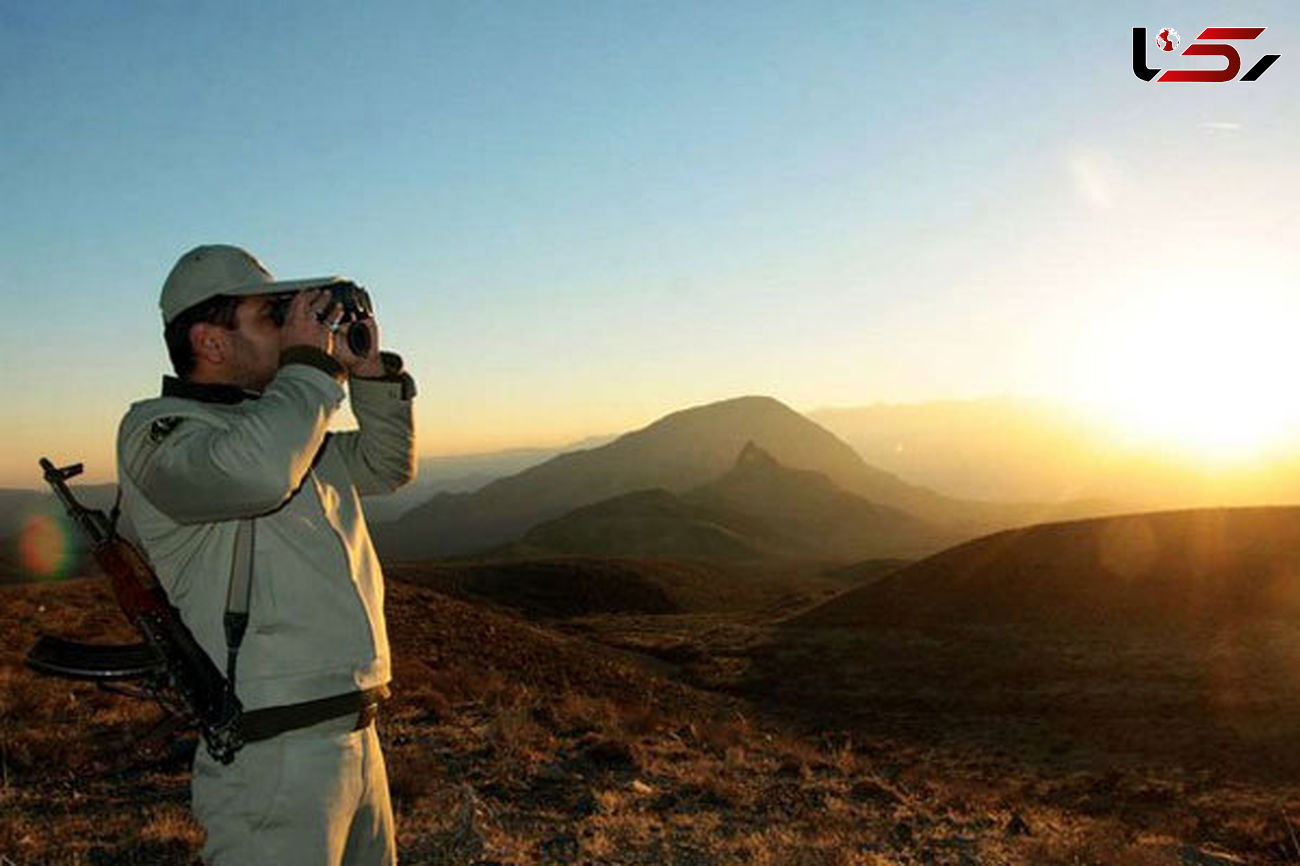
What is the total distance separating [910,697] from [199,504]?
93.2 ft

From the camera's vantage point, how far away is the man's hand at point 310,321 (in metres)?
2.69

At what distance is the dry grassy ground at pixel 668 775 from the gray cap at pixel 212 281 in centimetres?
199

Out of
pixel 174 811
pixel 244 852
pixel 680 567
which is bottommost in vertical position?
pixel 680 567

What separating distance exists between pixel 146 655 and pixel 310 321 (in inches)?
49.0

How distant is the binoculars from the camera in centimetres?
278

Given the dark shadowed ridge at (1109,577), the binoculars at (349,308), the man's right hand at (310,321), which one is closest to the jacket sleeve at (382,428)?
the binoculars at (349,308)

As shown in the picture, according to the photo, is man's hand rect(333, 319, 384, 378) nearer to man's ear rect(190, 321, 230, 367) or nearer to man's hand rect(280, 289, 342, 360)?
man's hand rect(280, 289, 342, 360)

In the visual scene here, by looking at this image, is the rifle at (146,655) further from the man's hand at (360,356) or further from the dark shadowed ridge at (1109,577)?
the dark shadowed ridge at (1109,577)

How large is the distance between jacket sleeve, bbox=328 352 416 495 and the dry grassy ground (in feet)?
4.82

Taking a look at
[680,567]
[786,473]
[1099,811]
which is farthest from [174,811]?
[786,473]

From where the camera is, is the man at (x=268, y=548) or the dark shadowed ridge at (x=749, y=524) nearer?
the man at (x=268, y=548)

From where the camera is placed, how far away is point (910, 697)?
2764cm

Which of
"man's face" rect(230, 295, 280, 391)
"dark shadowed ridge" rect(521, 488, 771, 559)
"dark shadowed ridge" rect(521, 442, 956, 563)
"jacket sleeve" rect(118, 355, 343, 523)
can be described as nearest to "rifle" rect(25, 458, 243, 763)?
"jacket sleeve" rect(118, 355, 343, 523)

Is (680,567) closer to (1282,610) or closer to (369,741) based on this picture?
(1282,610)
